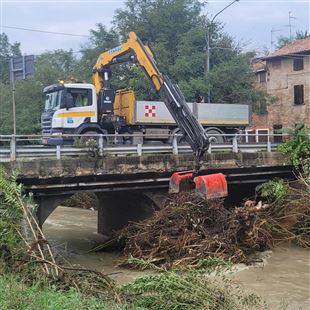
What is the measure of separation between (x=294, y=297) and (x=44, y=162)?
22.6 ft

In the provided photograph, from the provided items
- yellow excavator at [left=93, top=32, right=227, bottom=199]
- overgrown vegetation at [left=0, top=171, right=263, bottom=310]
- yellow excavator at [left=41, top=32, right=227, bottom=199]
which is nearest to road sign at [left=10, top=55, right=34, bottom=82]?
yellow excavator at [left=41, top=32, right=227, bottom=199]

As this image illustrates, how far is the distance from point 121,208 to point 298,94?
21.4 metres

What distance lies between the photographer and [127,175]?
14.3 m

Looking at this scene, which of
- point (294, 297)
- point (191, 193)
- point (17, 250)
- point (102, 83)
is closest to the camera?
point (17, 250)

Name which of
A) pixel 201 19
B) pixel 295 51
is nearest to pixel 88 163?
pixel 201 19

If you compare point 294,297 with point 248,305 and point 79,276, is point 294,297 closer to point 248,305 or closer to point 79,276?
point 248,305

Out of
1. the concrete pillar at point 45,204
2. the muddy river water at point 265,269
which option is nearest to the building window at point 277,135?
the muddy river water at point 265,269

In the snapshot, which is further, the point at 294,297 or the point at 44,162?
the point at 44,162

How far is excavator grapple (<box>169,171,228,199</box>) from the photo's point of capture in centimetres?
1369

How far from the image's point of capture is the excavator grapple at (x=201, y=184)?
1369 centimetres

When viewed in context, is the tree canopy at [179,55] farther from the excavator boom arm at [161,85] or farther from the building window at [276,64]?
the excavator boom arm at [161,85]

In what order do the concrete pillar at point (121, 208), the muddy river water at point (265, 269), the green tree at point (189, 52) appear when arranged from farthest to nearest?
the green tree at point (189, 52) < the concrete pillar at point (121, 208) < the muddy river water at point (265, 269)

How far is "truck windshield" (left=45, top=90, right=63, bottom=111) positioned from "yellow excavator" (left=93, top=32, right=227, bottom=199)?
158 cm

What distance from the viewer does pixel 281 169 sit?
18.0 m
